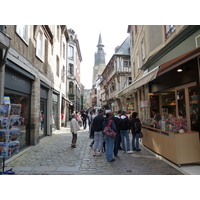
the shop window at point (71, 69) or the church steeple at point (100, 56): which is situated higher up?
the church steeple at point (100, 56)

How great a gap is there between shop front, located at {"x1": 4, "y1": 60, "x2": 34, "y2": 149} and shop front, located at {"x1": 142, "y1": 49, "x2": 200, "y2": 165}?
5.46 meters

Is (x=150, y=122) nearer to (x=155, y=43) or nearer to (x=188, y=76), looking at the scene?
(x=188, y=76)

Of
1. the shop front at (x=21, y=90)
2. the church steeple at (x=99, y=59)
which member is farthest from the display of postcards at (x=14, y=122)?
the church steeple at (x=99, y=59)

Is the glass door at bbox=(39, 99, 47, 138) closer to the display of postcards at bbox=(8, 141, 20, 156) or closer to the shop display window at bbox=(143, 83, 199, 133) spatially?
the display of postcards at bbox=(8, 141, 20, 156)

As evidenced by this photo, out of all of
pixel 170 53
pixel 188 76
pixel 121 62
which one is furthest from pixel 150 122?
pixel 121 62

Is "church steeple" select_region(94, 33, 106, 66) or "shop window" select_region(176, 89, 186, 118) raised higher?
"church steeple" select_region(94, 33, 106, 66)

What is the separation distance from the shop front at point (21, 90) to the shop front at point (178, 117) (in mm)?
5465

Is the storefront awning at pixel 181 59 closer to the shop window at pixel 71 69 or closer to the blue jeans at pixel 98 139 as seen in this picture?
the blue jeans at pixel 98 139

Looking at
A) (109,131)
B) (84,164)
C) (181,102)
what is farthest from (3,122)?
(181,102)

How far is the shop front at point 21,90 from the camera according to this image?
224 inches

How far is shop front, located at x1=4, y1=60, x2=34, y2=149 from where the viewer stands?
5.69 meters

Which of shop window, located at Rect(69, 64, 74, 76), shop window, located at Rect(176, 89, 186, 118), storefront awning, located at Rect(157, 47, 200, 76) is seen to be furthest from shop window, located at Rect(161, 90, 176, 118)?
shop window, located at Rect(69, 64, 74, 76)

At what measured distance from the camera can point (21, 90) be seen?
6.88 m

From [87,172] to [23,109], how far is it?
4.64 m
